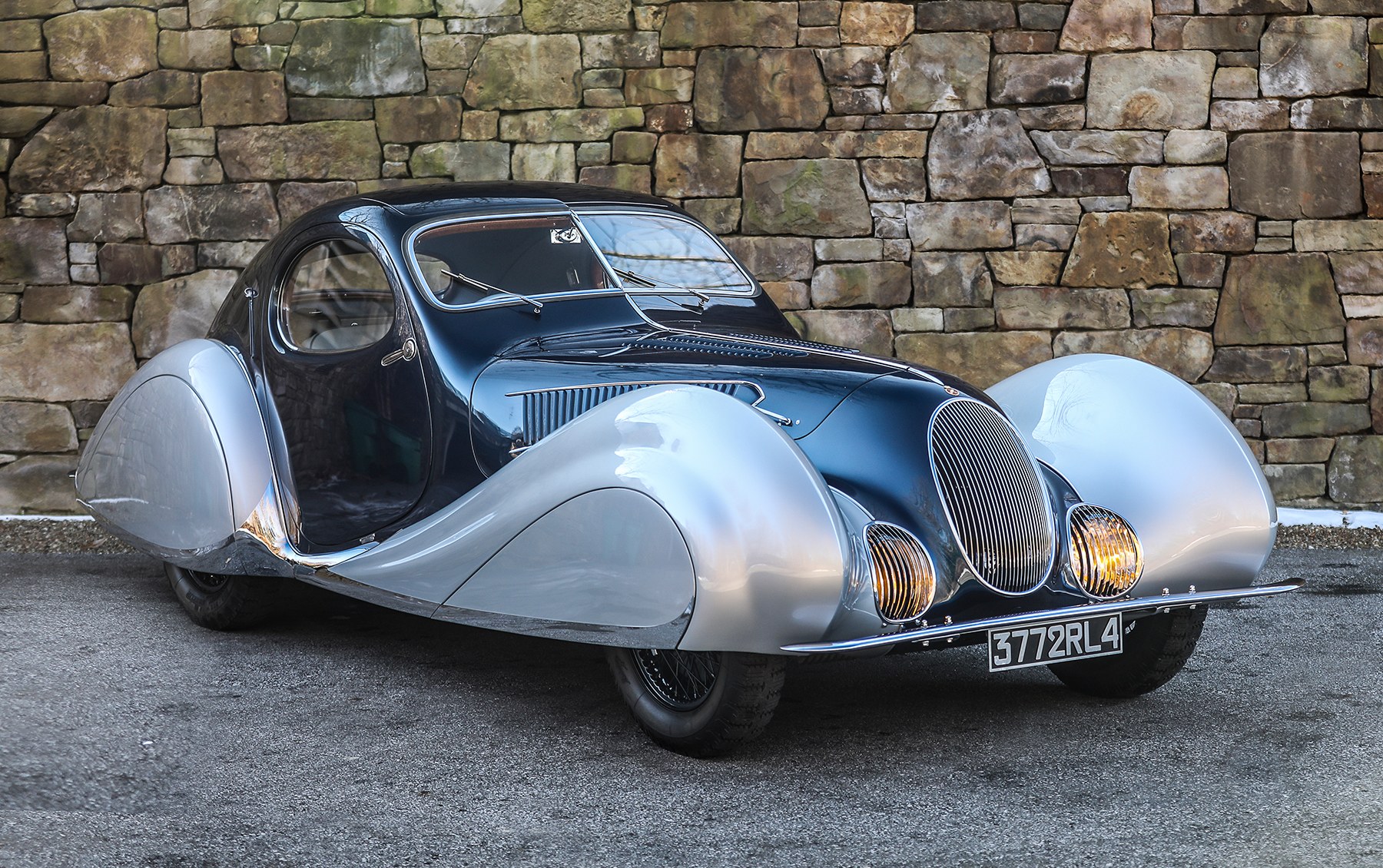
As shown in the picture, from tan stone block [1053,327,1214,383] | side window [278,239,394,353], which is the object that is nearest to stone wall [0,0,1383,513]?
tan stone block [1053,327,1214,383]

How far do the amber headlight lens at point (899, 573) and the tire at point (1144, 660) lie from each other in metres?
0.78

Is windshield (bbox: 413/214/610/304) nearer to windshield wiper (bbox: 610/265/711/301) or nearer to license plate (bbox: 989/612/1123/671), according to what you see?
windshield wiper (bbox: 610/265/711/301)

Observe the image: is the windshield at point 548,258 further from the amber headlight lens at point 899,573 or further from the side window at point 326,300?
the amber headlight lens at point 899,573

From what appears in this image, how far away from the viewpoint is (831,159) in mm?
6914

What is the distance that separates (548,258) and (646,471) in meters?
1.46

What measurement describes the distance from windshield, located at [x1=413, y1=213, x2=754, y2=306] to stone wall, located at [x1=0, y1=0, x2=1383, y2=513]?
2592 millimetres

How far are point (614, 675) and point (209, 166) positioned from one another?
16.2ft

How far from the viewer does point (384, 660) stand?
14.2ft

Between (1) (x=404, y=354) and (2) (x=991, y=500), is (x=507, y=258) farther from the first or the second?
(2) (x=991, y=500)

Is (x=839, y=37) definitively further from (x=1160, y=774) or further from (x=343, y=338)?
(x=1160, y=774)

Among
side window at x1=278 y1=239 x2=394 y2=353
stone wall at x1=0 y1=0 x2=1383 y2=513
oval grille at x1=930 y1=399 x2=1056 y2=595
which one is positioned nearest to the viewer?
oval grille at x1=930 y1=399 x2=1056 y2=595

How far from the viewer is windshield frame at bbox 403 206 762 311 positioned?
13.4 ft

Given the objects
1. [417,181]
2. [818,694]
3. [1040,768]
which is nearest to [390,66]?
[417,181]

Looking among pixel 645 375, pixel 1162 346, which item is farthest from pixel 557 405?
pixel 1162 346
